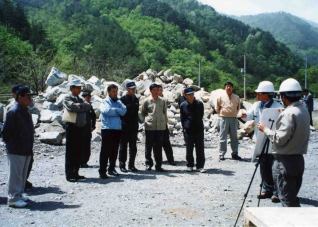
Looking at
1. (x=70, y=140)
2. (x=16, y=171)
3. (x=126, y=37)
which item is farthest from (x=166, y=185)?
(x=126, y=37)

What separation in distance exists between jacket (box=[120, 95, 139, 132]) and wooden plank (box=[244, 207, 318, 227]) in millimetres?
4611

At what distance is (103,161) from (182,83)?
45.0 ft

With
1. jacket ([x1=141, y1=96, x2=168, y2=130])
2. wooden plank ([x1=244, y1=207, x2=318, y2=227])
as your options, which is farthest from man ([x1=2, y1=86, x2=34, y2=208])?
wooden plank ([x1=244, y1=207, x2=318, y2=227])

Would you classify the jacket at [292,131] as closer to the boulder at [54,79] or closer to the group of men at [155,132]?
the group of men at [155,132]

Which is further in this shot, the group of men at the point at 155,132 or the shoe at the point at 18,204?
the shoe at the point at 18,204

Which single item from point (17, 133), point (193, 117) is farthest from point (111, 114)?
point (17, 133)

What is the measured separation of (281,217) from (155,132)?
4.94m

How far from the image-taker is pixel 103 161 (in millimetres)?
6914

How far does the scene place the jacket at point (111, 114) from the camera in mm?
6746

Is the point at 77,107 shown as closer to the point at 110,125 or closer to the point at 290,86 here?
the point at 110,125

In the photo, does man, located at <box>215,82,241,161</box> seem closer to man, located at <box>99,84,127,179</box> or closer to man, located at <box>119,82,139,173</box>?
man, located at <box>119,82,139,173</box>

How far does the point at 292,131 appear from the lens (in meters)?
3.88

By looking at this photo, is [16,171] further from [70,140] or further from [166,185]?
[166,185]

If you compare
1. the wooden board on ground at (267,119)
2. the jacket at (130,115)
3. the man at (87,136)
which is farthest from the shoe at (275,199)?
the man at (87,136)
